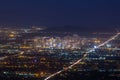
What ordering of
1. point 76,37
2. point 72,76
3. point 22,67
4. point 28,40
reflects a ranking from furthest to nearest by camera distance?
point 76,37
point 28,40
point 22,67
point 72,76

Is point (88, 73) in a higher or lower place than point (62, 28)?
lower

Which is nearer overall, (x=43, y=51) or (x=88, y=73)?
(x=88, y=73)

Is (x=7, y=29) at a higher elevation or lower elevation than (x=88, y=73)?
higher

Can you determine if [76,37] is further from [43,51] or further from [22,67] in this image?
[22,67]

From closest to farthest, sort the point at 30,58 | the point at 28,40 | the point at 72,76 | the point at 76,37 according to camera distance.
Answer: the point at 72,76, the point at 30,58, the point at 28,40, the point at 76,37

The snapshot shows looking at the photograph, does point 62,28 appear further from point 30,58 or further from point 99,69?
point 99,69

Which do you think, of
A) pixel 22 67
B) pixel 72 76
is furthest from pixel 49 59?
pixel 72 76

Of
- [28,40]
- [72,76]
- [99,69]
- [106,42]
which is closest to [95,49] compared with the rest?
[106,42]

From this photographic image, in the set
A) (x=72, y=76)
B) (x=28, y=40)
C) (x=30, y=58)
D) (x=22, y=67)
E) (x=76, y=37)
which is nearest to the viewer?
(x=72, y=76)

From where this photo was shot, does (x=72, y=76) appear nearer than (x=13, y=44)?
Yes
